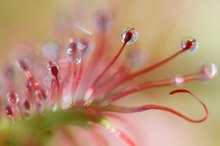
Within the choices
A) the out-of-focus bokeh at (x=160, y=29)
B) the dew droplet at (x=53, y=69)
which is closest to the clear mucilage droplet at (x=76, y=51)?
the dew droplet at (x=53, y=69)

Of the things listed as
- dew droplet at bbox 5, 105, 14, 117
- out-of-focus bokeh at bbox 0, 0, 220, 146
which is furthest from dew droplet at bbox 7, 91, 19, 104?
out-of-focus bokeh at bbox 0, 0, 220, 146

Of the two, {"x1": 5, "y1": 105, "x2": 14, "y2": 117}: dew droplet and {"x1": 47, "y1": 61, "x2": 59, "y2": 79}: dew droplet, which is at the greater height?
{"x1": 47, "y1": 61, "x2": 59, "y2": 79}: dew droplet

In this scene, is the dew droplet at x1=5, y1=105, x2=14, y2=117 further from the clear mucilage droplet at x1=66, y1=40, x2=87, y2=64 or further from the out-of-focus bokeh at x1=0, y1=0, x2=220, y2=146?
the out-of-focus bokeh at x1=0, y1=0, x2=220, y2=146

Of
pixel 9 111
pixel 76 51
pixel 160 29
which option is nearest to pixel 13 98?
pixel 9 111

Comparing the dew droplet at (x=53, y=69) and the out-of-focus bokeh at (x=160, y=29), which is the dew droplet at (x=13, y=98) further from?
the out-of-focus bokeh at (x=160, y=29)

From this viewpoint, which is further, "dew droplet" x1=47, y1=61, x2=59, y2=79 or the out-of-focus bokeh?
the out-of-focus bokeh

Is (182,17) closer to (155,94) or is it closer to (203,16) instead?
(203,16)
